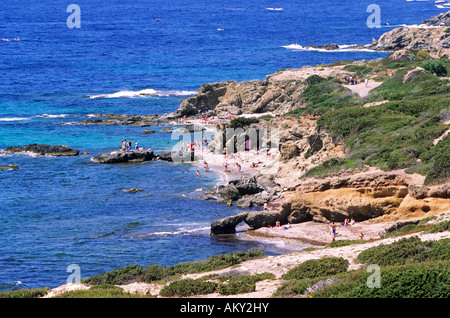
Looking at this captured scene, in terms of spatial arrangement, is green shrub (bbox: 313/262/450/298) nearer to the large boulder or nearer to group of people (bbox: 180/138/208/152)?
the large boulder

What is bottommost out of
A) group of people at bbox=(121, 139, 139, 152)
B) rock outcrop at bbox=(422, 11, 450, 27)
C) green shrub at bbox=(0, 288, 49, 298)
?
group of people at bbox=(121, 139, 139, 152)

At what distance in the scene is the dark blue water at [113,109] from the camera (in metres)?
34.8

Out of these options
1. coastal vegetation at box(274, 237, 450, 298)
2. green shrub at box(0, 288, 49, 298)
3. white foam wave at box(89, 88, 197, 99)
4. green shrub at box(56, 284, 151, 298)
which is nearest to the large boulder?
coastal vegetation at box(274, 237, 450, 298)

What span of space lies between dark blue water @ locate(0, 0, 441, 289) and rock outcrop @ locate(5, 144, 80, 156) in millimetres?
1768

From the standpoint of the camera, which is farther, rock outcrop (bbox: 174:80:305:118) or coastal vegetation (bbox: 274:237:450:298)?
rock outcrop (bbox: 174:80:305:118)

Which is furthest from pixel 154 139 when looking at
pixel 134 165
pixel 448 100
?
pixel 448 100

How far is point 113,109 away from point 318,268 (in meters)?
58.5

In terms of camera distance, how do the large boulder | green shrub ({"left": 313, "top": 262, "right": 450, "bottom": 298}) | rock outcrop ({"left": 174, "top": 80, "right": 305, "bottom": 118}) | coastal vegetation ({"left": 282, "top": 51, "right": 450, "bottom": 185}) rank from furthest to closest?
rock outcrop ({"left": 174, "top": 80, "right": 305, "bottom": 118})
the large boulder
coastal vegetation ({"left": 282, "top": 51, "right": 450, "bottom": 185})
green shrub ({"left": 313, "top": 262, "right": 450, "bottom": 298})

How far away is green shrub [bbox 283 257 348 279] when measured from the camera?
2141cm

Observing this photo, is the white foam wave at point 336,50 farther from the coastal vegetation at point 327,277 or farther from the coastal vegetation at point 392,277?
the coastal vegetation at point 392,277

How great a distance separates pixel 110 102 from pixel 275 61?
37.7 metres

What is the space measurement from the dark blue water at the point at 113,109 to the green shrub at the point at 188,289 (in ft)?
31.6

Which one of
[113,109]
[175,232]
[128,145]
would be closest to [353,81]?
[128,145]

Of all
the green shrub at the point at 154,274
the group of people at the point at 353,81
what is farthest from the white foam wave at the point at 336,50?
the green shrub at the point at 154,274
